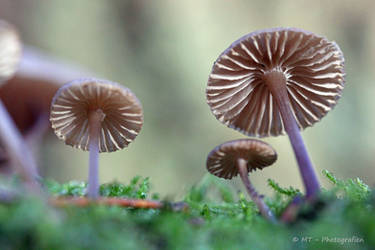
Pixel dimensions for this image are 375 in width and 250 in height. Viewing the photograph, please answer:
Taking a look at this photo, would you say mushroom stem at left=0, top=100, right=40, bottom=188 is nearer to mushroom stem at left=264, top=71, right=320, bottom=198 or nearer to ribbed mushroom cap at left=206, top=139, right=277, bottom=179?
ribbed mushroom cap at left=206, top=139, right=277, bottom=179

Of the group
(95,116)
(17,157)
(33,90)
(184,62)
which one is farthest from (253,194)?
(184,62)

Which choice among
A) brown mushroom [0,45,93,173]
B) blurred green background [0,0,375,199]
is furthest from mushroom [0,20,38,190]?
blurred green background [0,0,375,199]

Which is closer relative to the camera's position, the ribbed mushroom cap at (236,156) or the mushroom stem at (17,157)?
the mushroom stem at (17,157)

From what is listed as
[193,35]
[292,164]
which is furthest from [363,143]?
[193,35]

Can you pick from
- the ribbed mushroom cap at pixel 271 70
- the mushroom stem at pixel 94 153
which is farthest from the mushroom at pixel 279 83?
the mushroom stem at pixel 94 153

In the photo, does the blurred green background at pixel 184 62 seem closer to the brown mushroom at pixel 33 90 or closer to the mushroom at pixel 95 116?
the brown mushroom at pixel 33 90

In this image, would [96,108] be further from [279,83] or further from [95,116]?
[279,83]

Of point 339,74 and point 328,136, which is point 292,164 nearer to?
point 328,136
